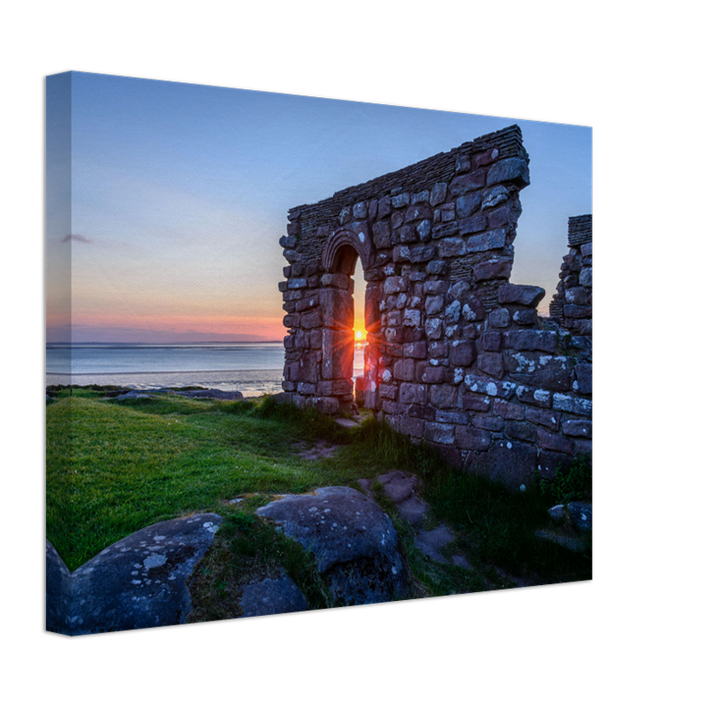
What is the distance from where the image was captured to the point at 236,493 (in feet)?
9.19

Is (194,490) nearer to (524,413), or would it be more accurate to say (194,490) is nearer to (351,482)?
(351,482)

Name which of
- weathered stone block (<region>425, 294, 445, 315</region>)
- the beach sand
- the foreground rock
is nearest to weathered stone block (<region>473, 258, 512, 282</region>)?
weathered stone block (<region>425, 294, 445, 315</region>)

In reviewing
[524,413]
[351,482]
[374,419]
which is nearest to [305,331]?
[374,419]

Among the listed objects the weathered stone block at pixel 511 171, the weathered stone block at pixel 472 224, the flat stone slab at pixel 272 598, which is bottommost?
the flat stone slab at pixel 272 598

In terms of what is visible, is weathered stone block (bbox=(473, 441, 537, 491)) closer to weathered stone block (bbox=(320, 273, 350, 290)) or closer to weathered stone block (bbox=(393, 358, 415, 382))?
weathered stone block (bbox=(393, 358, 415, 382))

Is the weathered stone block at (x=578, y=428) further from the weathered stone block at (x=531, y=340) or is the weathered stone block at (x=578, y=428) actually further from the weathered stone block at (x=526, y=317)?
the weathered stone block at (x=526, y=317)

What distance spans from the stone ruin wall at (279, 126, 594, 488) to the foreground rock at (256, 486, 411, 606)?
197cm

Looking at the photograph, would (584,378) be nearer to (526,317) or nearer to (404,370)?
(526,317)

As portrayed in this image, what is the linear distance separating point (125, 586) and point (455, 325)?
383 cm

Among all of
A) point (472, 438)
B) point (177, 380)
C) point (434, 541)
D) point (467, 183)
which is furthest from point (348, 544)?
point (177, 380)

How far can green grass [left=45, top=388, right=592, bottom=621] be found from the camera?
2.19 metres

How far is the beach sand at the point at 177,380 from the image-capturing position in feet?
8.24

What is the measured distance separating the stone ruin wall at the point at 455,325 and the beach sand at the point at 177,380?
2.64 meters

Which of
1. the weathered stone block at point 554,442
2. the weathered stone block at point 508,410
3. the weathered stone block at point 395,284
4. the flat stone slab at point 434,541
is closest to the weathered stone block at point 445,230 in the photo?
the weathered stone block at point 395,284
